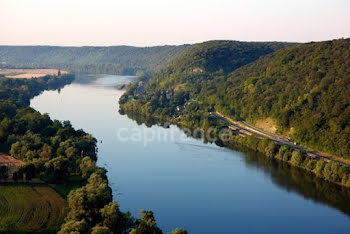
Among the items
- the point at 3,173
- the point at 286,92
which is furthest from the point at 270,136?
the point at 3,173

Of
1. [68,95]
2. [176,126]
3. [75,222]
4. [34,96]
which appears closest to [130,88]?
[68,95]

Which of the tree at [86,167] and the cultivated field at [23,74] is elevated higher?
the cultivated field at [23,74]

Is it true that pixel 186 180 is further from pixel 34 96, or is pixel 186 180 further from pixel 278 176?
pixel 34 96

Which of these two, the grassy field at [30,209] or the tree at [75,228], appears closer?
the tree at [75,228]

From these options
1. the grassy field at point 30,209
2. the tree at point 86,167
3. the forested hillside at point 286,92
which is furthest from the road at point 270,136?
the grassy field at point 30,209

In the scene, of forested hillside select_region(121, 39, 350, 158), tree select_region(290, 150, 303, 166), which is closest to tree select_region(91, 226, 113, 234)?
tree select_region(290, 150, 303, 166)

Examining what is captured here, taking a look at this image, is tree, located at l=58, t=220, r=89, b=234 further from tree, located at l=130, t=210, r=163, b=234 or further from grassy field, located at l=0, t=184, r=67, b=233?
grassy field, located at l=0, t=184, r=67, b=233

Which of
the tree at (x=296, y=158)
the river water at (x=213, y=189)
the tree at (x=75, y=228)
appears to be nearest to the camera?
the tree at (x=75, y=228)

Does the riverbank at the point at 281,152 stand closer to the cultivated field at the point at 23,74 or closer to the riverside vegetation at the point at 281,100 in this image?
the riverside vegetation at the point at 281,100
